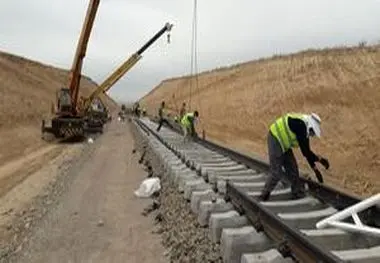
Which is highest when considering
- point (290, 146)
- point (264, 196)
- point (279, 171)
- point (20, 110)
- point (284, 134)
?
point (284, 134)

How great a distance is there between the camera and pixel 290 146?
9078mm

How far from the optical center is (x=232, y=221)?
7797 millimetres

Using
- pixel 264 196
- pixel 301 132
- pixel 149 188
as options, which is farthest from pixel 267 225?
pixel 149 188

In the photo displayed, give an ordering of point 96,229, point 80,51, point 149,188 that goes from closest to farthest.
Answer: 1. point 96,229
2. point 149,188
3. point 80,51

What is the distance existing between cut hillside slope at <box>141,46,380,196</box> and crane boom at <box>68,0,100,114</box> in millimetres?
7877

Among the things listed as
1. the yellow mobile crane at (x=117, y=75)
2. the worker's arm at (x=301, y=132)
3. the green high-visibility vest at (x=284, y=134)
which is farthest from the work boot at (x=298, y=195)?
the yellow mobile crane at (x=117, y=75)

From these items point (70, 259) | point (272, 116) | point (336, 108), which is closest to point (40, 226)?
point (70, 259)

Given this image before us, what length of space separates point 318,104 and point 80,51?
15.8 metres

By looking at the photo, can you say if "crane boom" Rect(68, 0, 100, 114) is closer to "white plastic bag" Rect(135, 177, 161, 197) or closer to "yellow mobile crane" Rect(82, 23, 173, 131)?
"yellow mobile crane" Rect(82, 23, 173, 131)

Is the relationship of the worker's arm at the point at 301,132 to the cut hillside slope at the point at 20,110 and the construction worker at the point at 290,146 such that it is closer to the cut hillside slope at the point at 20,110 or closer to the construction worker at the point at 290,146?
the construction worker at the point at 290,146

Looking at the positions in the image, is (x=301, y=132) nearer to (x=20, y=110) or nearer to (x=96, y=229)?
(x=96, y=229)

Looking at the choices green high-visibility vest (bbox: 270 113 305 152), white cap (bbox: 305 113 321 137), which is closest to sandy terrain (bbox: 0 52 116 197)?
green high-visibility vest (bbox: 270 113 305 152)

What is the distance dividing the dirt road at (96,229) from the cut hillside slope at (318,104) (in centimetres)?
563

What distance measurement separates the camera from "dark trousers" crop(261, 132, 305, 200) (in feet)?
30.0
